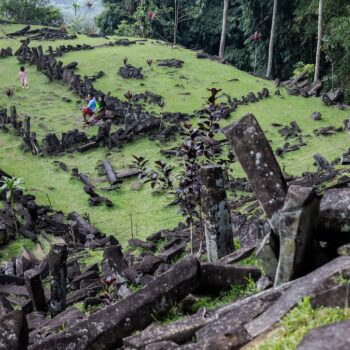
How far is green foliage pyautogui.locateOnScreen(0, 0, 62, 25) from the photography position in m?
52.1

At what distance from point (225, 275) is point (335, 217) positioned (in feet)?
5.50

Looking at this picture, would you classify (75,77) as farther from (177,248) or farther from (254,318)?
(254,318)

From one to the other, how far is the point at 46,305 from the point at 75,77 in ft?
66.5

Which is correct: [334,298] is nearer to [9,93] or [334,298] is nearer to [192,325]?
[192,325]

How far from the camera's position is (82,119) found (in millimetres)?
24031

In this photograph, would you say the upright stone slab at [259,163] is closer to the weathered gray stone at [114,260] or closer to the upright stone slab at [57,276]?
the upright stone slab at [57,276]

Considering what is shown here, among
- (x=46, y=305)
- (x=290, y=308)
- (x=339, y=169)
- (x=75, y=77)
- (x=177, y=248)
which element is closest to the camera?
(x=290, y=308)

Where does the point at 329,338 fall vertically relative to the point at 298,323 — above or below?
above

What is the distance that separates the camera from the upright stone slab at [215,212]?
7836 mm

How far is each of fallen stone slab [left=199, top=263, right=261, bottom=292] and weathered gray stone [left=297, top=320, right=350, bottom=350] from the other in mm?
2945

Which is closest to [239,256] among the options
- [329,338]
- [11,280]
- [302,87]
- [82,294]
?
[82,294]

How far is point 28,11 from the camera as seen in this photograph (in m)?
53.5

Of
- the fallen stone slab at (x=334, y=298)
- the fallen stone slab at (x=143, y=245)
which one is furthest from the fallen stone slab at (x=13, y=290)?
the fallen stone slab at (x=334, y=298)

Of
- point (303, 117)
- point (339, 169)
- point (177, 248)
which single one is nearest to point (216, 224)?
point (177, 248)
